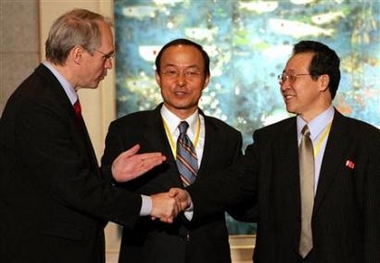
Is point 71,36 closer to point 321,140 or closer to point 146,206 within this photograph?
point 146,206

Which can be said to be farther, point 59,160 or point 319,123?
point 319,123

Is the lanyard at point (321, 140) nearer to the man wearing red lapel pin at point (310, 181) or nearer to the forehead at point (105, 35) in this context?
the man wearing red lapel pin at point (310, 181)

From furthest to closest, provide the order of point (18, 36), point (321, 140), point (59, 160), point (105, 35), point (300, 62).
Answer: point (18, 36)
point (300, 62)
point (321, 140)
point (105, 35)
point (59, 160)

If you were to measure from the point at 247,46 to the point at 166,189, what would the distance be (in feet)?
7.91

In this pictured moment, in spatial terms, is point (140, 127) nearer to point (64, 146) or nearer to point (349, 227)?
point (64, 146)

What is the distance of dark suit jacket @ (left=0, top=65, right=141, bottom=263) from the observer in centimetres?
330

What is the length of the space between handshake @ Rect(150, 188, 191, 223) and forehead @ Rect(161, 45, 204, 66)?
0.67 m

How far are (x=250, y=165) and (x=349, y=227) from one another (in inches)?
22.5

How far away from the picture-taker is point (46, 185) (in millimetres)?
3324

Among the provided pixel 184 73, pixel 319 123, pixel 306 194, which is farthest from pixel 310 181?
pixel 184 73

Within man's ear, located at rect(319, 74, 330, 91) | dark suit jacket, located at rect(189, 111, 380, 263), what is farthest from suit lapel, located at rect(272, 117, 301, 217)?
man's ear, located at rect(319, 74, 330, 91)

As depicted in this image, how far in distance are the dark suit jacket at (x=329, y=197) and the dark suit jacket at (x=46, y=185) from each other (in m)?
0.67

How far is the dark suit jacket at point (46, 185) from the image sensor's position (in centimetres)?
330

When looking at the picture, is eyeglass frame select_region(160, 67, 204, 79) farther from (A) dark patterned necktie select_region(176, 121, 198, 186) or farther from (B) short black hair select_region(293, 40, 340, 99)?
(B) short black hair select_region(293, 40, 340, 99)
